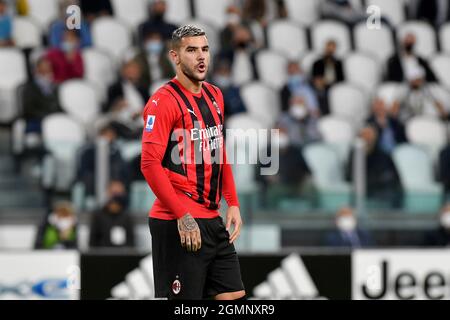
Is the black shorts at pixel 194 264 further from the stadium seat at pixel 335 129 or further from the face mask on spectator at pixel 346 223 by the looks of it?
the stadium seat at pixel 335 129

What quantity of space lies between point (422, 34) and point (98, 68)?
4599 millimetres

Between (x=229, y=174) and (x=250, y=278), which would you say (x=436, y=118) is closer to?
(x=250, y=278)

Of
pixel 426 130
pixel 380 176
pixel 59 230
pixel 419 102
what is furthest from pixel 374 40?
pixel 59 230

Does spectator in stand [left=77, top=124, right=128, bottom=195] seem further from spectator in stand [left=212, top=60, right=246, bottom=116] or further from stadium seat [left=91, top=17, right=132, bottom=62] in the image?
stadium seat [left=91, top=17, right=132, bottom=62]

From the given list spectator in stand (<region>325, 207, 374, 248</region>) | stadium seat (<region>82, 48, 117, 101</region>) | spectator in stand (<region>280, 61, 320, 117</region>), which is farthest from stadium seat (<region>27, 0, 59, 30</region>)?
spectator in stand (<region>325, 207, 374, 248</region>)

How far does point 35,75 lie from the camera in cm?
1226

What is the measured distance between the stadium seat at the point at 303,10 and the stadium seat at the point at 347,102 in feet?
6.22

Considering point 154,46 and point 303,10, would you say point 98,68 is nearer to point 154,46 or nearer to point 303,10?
point 154,46

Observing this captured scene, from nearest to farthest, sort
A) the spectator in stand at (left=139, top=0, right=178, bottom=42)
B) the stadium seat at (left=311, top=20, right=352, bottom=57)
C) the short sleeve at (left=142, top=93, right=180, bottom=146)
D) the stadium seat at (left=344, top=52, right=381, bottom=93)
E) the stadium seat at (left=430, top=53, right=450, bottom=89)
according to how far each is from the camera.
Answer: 1. the short sleeve at (left=142, top=93, right=180, bottom=146)
2. the spectator in stand at (left=139, top=0, right=178, bottom=42)
3. the stadium seat at (left=344, top=52, right=381, bottom=93)
4. the stadium seat at (left=430, top=53, right=450, bottom=89)
5. the stadium seat at (left=311, top=20, right=352, bottom=57)

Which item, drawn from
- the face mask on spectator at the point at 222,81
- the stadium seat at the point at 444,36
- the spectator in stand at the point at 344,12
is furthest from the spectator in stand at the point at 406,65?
the face mask on spectator at the point at 222,81

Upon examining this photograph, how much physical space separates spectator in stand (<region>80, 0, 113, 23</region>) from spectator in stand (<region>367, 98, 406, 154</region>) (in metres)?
3.60

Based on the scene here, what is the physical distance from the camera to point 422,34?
1506cm

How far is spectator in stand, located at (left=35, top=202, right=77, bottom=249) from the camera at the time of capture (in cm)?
1055

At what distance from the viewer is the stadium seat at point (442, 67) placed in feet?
46.7
